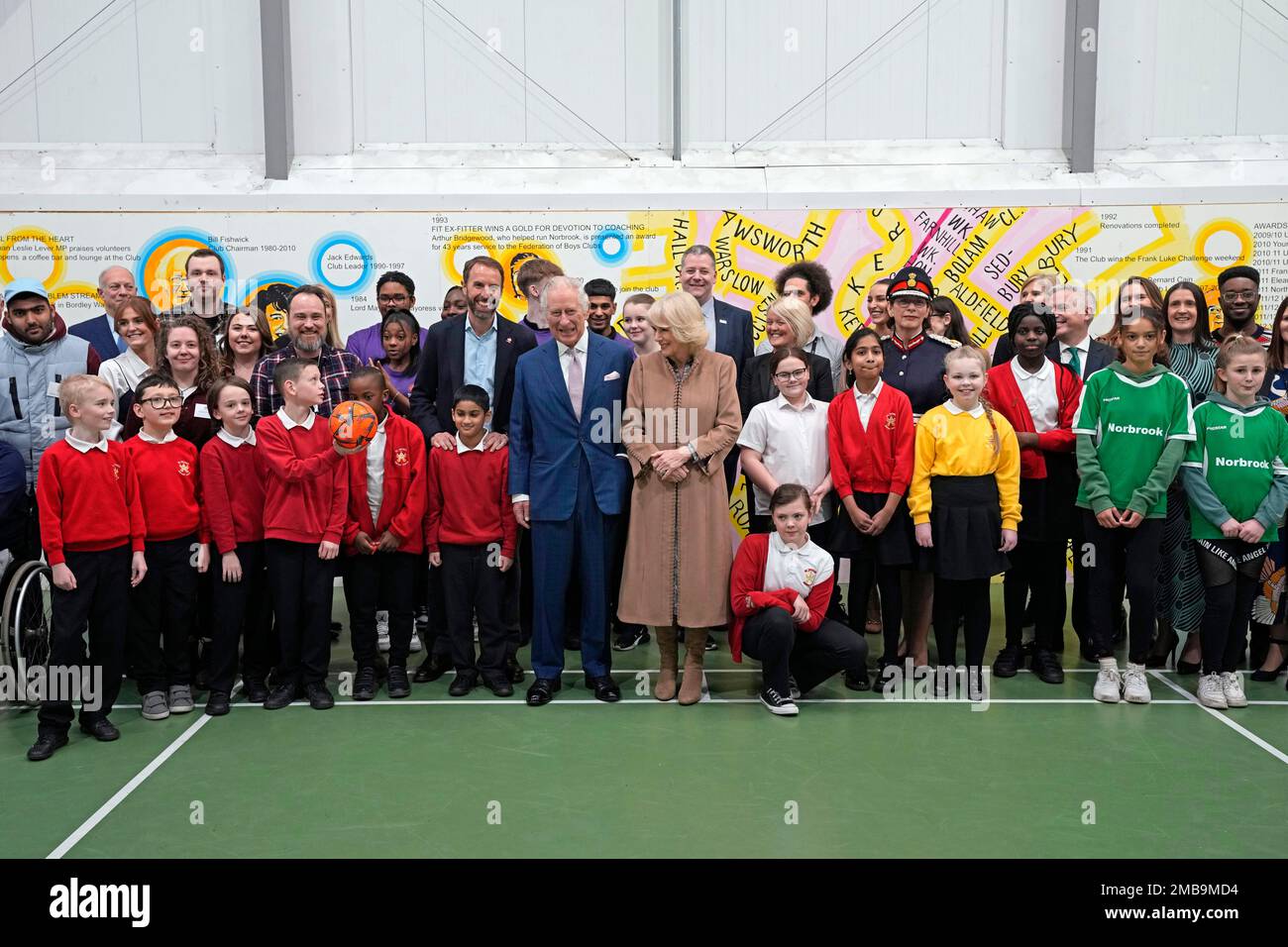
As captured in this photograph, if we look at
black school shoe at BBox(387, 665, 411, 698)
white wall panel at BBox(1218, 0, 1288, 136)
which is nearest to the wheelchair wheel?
black school shoe at BBox(387, 665, 411, 698)

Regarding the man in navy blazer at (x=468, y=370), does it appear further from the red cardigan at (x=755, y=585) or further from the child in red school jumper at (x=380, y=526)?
the red cardigan at (x=755, y=585)

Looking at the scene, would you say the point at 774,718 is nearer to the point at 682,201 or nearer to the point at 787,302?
the point at 787,302

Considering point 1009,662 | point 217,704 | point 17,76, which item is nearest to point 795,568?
point 1009,662

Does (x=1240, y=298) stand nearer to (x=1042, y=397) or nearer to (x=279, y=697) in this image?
(x=1042, y=397)

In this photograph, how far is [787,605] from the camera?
193 inches

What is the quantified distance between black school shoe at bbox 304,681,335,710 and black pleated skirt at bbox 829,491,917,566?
2.48 meters

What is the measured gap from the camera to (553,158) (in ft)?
28.0

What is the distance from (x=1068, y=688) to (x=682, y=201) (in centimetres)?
446

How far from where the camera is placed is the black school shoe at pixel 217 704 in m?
4.94

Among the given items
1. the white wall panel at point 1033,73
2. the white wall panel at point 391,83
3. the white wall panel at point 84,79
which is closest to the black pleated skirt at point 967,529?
the white wall panel at point 1033,73

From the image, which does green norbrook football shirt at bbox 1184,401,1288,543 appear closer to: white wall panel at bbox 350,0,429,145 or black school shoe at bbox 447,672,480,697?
black school shoe at bbox 447,672,480,697

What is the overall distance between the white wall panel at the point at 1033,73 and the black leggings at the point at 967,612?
480 cm

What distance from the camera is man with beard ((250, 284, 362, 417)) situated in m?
5.20

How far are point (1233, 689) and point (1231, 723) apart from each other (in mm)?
293
